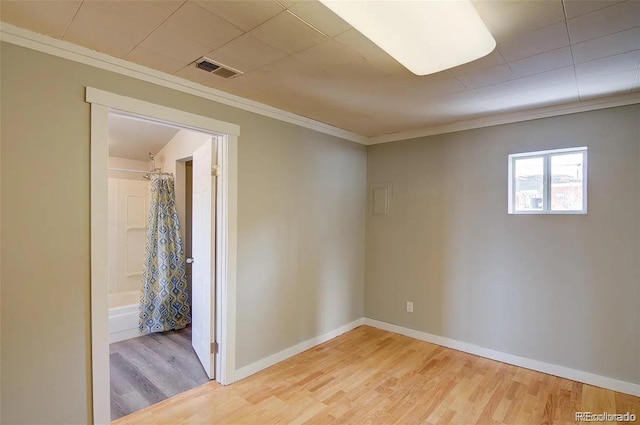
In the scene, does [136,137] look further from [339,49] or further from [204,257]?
[339,49]

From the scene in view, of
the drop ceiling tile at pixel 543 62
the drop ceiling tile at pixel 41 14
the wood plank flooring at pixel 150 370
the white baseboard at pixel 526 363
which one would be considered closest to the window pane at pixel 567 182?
the drop ceiling tile at pixel 543 62

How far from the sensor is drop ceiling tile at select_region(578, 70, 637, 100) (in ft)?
7.63

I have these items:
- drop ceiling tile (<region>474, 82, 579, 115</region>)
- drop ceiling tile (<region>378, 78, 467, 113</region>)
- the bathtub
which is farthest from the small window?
the bathtub

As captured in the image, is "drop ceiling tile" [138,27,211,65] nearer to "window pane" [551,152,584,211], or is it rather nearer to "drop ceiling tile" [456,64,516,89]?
"drop ceiling tile" [456,64,516,89]

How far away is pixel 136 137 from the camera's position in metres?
4.10

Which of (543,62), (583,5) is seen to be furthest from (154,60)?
(543,62)

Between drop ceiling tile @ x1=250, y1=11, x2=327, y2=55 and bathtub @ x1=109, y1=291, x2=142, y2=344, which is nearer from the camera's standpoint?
drop ceiling tile @ x1=250, y1=11, x2=327, y2=55

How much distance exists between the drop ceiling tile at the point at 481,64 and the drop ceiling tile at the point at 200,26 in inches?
55.4

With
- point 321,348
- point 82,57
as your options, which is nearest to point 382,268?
point 321,348

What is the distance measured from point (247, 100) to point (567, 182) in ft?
9.86

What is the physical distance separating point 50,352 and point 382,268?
327 centimetres

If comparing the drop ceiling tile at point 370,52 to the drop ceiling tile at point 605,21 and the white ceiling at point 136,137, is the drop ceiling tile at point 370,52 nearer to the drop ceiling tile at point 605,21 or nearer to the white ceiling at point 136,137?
the drop ceiling tile at point 605,21

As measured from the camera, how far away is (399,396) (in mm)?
2621

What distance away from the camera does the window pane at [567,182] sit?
2961 millimetres
